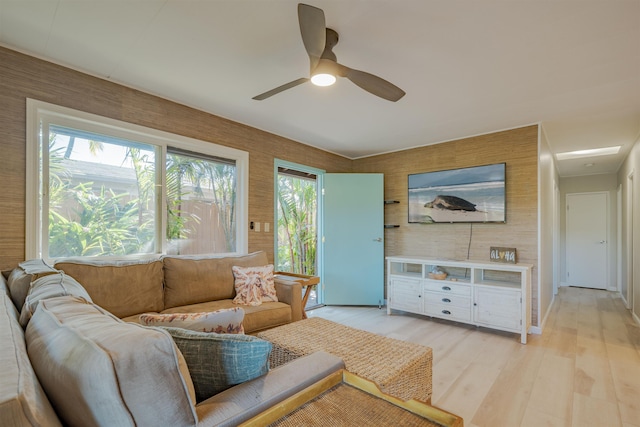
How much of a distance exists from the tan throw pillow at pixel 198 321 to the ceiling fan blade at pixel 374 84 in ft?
5.05

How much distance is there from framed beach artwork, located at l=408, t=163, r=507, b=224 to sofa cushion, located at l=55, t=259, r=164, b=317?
3.29 metres

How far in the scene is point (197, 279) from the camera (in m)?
2.70

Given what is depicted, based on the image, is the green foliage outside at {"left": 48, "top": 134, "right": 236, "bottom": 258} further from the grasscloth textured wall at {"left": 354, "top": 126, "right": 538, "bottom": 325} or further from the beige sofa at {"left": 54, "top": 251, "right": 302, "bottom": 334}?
the grasscloth textured wall at {"left": 354, "top": 126, "right": 538, "bottom": 325}

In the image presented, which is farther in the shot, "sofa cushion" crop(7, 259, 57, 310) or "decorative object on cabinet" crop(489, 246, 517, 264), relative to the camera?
"decorative object on cabinet" crop(489, 246, 517, 264)

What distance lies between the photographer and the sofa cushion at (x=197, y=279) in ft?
8.45

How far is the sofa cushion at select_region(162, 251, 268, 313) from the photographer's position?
2.57 meters

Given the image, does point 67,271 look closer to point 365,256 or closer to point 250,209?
point 250,209

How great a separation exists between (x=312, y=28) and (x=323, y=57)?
322 mm

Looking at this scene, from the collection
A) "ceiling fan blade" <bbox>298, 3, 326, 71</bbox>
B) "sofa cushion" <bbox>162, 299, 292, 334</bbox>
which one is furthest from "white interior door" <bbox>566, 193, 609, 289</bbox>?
"ceiling fan blade" <bbox>298, 3, 326, 71</bbox>

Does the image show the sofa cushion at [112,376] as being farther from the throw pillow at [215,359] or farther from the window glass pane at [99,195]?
the window glass pane at [99,195]

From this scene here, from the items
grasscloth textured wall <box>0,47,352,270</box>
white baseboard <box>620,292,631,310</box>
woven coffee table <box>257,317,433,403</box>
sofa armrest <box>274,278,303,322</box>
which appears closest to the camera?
woven coffee table <box>257,317,433,403</box>

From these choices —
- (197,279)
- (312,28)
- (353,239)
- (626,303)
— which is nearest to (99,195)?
(197,279)

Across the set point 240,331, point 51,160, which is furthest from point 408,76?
point 51,160

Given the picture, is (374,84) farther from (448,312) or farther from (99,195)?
(448,312)
